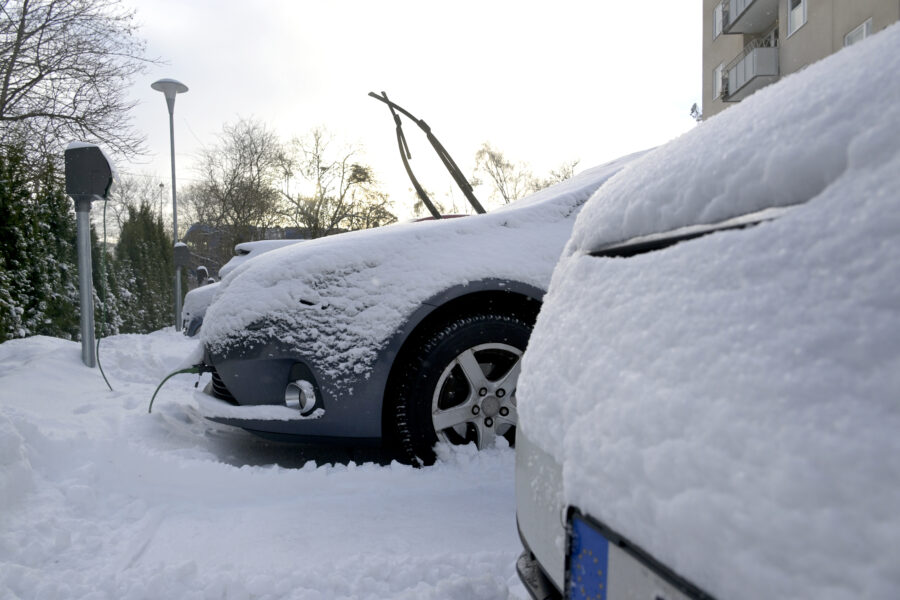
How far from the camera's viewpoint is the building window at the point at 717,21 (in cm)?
2209

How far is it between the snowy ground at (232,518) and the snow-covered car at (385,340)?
0.65ft

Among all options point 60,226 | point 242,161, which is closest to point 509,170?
point 242,161

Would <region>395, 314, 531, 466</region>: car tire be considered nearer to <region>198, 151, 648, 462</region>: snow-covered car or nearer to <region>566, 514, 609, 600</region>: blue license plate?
<region>198, 151, 648, 462</region>: snow-covered car

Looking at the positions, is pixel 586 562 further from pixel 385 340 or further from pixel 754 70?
pixel 754 70

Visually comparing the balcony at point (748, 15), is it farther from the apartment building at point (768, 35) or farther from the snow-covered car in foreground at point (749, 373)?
the snow-covered car in foreground at point (749, 373)

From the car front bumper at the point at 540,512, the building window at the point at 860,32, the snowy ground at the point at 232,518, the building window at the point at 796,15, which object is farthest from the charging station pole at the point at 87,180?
the building window at the point at 796,15

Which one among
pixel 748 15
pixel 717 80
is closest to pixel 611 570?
pixel 748 15

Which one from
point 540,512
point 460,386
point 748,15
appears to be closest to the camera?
point 540,512

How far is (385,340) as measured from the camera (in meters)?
2.50

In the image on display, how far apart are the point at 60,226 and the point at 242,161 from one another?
1953cm

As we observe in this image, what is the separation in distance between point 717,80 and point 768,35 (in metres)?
2.85

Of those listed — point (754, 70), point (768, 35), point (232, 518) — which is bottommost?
point (232, 518)

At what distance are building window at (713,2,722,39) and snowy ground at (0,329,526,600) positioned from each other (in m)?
23.7

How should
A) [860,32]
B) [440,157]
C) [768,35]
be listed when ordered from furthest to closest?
[768,35] → [860,32] → [440,157]
